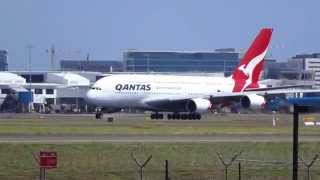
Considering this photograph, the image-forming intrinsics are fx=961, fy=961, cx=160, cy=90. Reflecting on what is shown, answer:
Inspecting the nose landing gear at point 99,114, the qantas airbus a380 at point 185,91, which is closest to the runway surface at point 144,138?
the nose landing gear at point 99,114

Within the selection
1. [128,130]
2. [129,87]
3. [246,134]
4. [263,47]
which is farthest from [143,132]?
[263,47]

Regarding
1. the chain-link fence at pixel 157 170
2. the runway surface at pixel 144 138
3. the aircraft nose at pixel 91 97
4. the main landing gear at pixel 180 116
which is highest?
the aircraft nose at pixel 91 97

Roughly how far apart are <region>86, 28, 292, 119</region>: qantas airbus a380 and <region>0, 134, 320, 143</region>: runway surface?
3717cm

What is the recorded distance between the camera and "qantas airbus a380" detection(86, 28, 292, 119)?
319 feet

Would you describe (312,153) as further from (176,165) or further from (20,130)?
(20,130)

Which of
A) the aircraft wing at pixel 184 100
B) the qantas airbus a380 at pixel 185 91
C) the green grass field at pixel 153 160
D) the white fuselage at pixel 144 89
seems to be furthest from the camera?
the aircraft wing at pixel 184 100

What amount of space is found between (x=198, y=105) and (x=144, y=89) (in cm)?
642

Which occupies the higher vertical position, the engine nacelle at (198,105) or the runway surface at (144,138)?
the engine nacelle at (198,105)

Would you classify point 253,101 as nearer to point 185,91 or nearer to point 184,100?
point 184,100

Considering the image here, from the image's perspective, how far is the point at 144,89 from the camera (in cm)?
9856

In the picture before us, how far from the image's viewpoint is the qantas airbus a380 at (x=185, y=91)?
97375 mm

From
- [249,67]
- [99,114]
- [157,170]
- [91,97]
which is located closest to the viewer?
[157,170]

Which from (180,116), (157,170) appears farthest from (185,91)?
(157,170)

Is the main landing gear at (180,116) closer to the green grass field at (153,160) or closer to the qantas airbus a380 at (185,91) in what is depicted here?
the qantas airbus a380 at (185,91)
